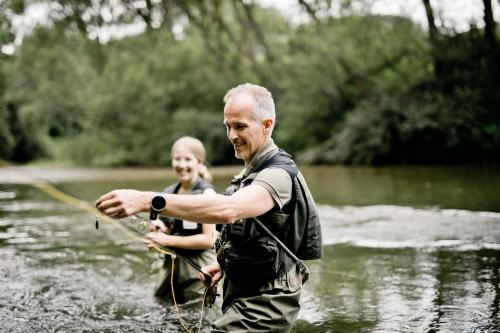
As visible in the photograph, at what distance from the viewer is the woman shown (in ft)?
19.0

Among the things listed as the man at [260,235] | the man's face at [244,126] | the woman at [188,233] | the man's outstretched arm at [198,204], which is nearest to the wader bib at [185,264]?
the woman at [188,233]

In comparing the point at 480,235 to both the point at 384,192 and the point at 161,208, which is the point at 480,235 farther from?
the point at 161,208

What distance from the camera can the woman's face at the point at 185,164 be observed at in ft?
20.0

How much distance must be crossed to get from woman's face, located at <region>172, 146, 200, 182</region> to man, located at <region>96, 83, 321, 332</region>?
8.92 feet

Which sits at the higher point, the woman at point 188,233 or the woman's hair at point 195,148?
the woman's hair at point 195,148

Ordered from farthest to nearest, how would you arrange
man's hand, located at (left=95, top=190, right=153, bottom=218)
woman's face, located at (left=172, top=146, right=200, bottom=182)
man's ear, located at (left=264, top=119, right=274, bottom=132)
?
woman's face, located at (left=172, top=146, right=200, bottom=182) < man's ear, located at (left=264, top=119, right=274, bottom=132) < man's hand, located at (left=95, top=190, right=153, bottom=218)

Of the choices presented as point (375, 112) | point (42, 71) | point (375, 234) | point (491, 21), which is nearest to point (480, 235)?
point (375, 234)

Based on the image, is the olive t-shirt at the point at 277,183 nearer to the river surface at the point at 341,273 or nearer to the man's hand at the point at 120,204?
the man's hand at the point at 120,204

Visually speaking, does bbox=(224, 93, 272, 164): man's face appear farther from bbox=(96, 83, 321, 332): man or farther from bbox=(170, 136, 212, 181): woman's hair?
bbox=(170, 136, 212, 181): woman's hair

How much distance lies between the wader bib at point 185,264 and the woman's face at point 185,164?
0.37 feet

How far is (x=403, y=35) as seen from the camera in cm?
2592

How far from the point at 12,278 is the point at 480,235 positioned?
7.41 m

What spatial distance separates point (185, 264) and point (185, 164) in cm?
118

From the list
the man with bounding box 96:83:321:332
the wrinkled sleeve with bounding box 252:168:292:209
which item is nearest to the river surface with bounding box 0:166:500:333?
the man with bounding box 96:83:321:332
